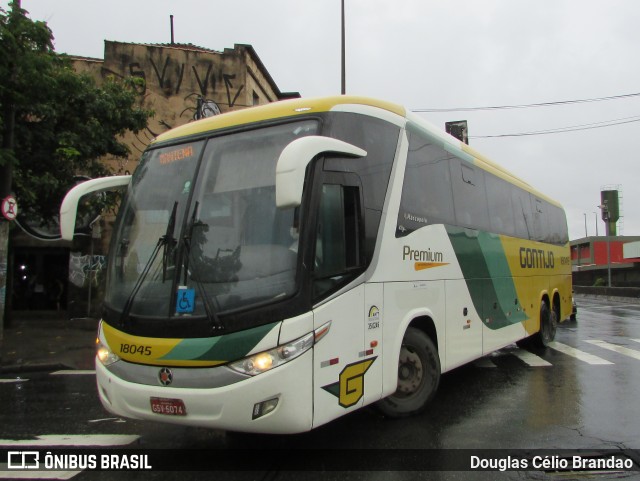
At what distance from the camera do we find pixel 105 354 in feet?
14.5

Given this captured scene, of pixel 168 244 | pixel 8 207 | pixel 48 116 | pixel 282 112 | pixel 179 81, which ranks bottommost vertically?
pixel 168 244

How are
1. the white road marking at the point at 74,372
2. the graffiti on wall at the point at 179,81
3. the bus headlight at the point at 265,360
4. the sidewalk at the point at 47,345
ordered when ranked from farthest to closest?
the graffiti on wall at the point at 179,81, the sidewalk at the point at 47,345, the white road marking at the point at 74,372, the bus headlight at the point at 265,360

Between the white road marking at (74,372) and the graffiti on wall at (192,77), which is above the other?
the graffiti on wall at (192,77)

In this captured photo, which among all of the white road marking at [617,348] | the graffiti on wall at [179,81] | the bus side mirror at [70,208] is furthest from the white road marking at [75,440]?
the graffiti on wall at [179,81]

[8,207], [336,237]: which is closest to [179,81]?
[8,207]

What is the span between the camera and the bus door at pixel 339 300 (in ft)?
13.2

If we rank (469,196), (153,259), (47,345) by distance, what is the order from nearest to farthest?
(153,259), (469,196), (47,345)

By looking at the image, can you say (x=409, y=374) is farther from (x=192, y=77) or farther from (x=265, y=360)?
(x=192, y=77)

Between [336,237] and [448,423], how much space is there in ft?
8.75

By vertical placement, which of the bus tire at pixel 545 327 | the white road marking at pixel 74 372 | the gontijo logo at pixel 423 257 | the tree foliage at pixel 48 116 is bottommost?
the white road marking at pixel 74 372

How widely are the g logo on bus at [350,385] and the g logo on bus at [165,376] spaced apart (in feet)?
3.98

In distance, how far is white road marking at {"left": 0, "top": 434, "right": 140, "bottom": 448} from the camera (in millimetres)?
5023

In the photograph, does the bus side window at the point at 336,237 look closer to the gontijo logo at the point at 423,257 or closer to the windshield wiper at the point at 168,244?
the gontijo logo at the point at 423,257

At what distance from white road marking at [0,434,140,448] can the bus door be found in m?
2.39
